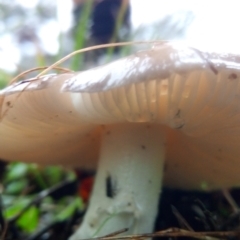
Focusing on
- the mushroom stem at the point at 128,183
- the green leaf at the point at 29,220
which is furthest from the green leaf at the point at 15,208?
the mushroom stem at the point at 128,183

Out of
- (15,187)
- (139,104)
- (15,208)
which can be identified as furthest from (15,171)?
(139,104)

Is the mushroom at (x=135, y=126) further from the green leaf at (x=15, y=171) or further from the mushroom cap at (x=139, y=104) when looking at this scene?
the green leaf at (x=15, y=171)

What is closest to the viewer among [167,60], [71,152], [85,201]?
[167,60]

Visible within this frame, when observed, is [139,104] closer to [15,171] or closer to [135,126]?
[135,126]

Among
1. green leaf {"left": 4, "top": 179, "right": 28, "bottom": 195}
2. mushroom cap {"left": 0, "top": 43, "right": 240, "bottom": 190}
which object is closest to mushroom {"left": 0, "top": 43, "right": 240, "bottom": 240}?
mushroom cap {"left": 0, "top": 43, "right": 240, "bottom": 190}

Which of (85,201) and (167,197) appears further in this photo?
(85,201)

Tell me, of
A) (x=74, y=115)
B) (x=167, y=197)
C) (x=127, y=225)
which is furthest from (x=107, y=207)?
(x=167, y=197)

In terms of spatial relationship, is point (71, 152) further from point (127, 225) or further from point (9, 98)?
point (9, 98)
